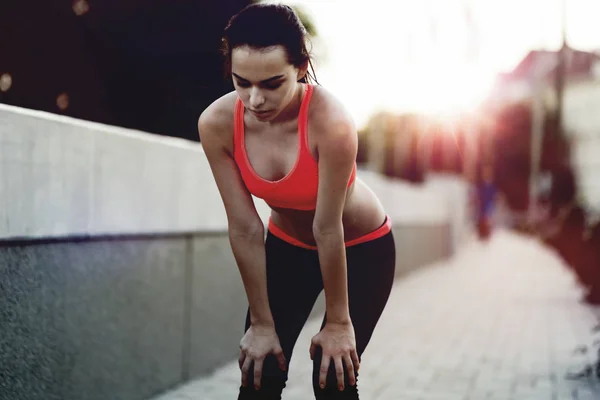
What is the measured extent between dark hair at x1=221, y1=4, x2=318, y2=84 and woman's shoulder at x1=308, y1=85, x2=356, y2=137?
15 cm

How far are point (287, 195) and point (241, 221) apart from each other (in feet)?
0.54

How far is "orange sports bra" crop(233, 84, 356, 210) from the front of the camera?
7.77 feet

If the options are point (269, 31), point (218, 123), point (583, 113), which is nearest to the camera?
point (269, 31)

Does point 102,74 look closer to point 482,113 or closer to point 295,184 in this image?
point 295,184

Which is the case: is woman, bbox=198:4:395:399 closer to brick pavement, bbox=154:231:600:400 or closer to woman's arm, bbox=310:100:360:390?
woman's arm, bbox=310:100:360:390

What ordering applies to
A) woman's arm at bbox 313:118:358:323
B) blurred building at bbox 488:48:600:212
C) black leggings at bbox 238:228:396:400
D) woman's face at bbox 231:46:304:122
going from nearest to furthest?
woman's face at bbox 231:46:304:122
woman's arm at bbox 313:118:358:323
black leggings at bbox 238:228:396:400
blurred building at bbox 488:48:600:212

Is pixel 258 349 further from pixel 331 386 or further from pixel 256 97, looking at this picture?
pixel 256 97

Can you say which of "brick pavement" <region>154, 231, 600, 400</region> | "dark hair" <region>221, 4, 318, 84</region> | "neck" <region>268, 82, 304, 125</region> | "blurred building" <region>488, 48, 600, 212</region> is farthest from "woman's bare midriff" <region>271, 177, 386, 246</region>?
"blurred building" <region>488, 48, 600, 212</region>

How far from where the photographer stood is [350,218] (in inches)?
106

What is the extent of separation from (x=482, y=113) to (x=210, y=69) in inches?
2166

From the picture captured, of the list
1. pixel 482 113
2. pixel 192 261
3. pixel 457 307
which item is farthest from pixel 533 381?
pixel 482 113

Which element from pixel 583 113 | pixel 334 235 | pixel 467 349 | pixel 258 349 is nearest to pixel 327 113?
pixel 334 235

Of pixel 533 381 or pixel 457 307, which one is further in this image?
pixel 457 307

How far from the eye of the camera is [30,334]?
350 cm
